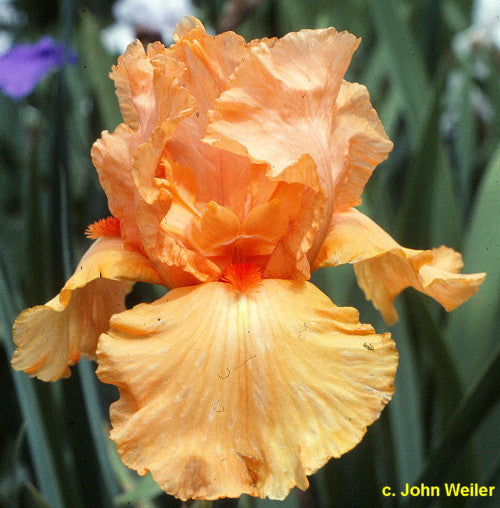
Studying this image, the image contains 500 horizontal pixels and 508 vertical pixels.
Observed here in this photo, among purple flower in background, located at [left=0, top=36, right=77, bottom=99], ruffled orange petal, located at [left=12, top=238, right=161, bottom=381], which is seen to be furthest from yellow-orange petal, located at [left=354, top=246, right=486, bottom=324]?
purple flower in background, located at [left=0, top=36, right=77, bottom=99]

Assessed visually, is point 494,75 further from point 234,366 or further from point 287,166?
point 234,366

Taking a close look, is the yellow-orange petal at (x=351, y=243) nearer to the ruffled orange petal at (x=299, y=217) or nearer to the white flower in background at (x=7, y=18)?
the ruffled orange petal at (x=299, y=217)

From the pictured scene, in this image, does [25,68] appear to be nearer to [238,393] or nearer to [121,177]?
[121,177]

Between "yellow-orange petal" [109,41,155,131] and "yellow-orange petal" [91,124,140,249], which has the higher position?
"yellow-orange petal" [109,41,155,131]

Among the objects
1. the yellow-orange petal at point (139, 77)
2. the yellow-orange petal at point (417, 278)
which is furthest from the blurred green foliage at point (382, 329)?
the yellow-orange petal at point (139, 77)

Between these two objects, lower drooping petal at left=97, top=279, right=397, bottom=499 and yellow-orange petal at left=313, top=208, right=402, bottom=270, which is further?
yellow-orange petal at left=313, top=208, right=402, bottom=270

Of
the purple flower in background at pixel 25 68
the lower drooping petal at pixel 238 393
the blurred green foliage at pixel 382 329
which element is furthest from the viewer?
the purple flower in background at pixel 25 68

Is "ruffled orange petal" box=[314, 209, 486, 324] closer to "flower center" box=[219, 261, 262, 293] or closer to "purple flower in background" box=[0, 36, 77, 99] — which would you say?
"flower center" box=[219, 261, 262, 293]

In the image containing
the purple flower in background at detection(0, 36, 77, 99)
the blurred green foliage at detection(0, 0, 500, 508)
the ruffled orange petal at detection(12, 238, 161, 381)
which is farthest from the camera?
the purple flower in background at detection(0, 36, 77, 99)
